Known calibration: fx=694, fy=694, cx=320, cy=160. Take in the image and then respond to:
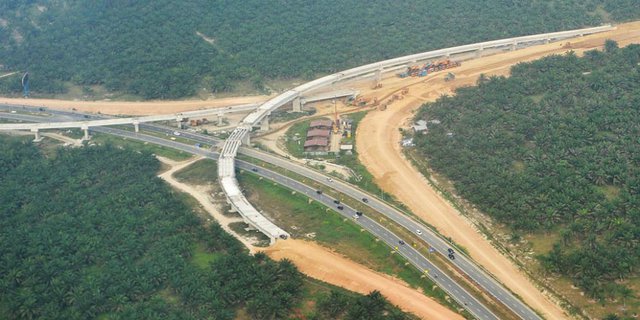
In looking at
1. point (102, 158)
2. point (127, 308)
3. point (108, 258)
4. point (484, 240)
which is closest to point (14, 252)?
point (108, 258)

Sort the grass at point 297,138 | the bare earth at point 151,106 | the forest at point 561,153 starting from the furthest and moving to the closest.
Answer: the bare earth at point 151,106
the grass at point 297,138
the forest at point 561,153

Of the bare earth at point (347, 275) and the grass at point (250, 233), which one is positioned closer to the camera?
the bare earth at point (347, 275)

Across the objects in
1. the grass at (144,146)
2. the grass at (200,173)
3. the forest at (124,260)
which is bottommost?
the forest at (124,260)

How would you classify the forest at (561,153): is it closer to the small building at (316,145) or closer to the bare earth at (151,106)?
the small building at (316,145)

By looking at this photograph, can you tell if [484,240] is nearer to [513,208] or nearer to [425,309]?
[513,208]

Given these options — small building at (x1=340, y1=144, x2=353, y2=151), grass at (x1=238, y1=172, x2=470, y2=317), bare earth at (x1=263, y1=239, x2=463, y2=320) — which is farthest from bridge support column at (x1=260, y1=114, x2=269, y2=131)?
bare earth at (x1=263, y1=239, x2=463, y2=320)

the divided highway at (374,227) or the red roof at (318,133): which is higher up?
the red roof at (318,133)

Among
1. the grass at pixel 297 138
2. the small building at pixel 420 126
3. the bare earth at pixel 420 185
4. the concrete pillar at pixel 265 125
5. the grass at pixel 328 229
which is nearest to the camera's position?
the bare earth at pixel 420 185

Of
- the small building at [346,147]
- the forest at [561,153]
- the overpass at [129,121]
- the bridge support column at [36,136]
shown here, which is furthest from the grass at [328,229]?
the bridge support column at [36,136]
